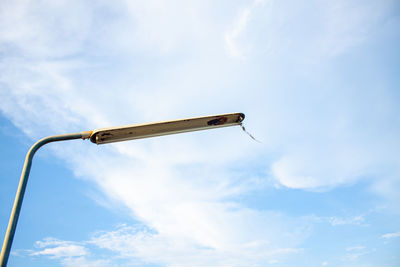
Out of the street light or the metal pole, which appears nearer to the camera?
the metal pole

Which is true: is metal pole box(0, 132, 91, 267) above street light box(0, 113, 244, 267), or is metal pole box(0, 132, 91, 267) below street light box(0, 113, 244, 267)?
below

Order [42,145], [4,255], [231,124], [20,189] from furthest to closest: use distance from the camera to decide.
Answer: [231,124], [42,145], [20,189], [4,255]

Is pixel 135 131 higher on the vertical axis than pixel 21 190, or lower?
higher

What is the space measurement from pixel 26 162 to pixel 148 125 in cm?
210

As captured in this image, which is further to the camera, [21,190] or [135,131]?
[135,131]

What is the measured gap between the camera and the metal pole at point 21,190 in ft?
11.7

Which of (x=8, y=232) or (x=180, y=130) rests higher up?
(x=180, y=130)

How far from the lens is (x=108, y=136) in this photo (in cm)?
458

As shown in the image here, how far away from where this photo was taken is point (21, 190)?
392 centimetres

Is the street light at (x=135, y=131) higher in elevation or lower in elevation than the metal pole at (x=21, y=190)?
higher

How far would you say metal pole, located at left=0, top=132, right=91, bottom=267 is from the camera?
140 inches

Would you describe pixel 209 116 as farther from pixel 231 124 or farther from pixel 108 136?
pixel 108 136

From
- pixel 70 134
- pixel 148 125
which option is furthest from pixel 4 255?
pixel 148 125

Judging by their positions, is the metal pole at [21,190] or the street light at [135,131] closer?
the metal pole at [21,190]
